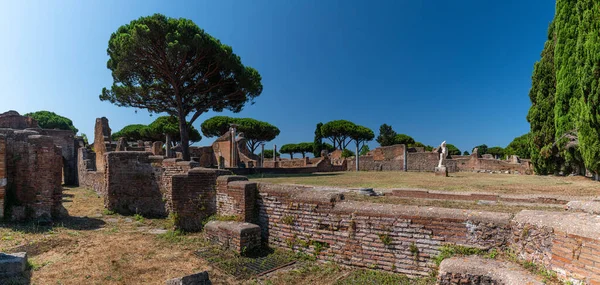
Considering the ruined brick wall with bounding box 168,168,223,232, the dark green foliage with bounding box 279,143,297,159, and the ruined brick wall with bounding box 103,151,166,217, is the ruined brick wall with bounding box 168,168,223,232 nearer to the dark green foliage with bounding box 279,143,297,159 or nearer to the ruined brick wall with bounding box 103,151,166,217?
the ruined brick wall with bounding box 103,151,166,217

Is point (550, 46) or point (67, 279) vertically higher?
point (550, 46)

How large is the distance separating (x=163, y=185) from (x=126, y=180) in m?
1.31

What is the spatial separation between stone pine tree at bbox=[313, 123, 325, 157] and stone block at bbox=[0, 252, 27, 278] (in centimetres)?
5313

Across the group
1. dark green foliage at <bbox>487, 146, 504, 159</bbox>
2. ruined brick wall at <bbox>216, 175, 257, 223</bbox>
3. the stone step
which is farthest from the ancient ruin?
dark green foliage at <bbox>487, 146, 504, 159</bbox>

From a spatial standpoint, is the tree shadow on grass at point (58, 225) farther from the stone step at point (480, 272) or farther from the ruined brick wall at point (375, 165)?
the ruined brick wall at point (375, 165)

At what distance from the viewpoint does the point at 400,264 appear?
417 centimetres

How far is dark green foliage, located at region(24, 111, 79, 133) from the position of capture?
164 feet

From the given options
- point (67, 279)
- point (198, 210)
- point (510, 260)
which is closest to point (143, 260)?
point (67, 279)

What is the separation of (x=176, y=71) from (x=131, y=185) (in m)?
12.9

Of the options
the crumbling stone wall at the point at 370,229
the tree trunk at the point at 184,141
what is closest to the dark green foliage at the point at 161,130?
the tree trunk at the point at 184,141

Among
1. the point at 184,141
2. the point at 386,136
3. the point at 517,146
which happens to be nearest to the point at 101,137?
the point at 184,141

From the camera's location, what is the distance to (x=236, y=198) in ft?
20.5

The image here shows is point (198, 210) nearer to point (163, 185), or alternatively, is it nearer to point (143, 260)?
point (143, 260)

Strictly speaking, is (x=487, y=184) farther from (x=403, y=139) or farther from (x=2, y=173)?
(x=403, y=139)
